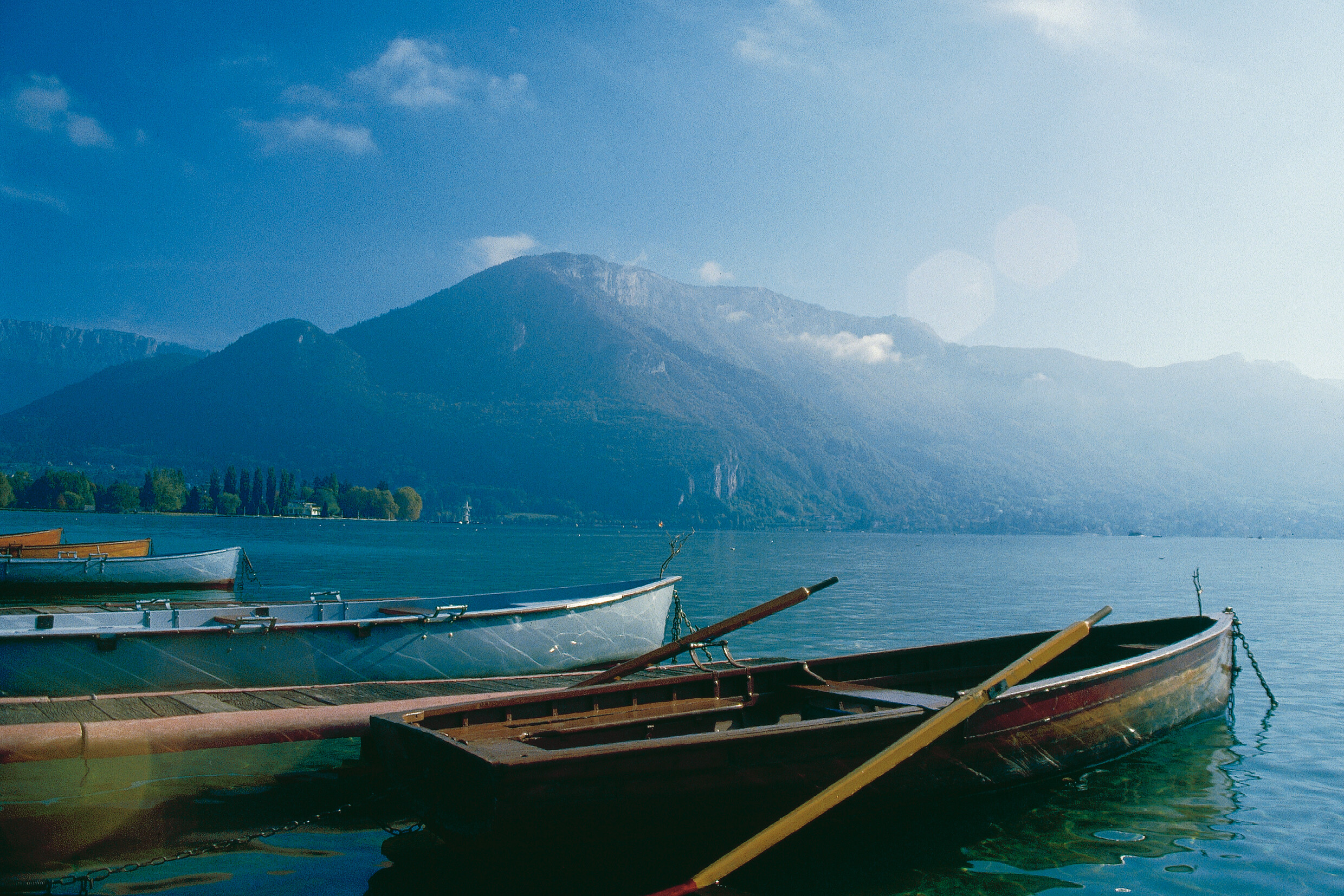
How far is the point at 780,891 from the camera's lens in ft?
23.7

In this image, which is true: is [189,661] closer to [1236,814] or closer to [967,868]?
[967,868]

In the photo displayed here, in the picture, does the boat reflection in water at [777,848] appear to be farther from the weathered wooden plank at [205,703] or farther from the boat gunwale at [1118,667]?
the boat gunwale at [1118,667]

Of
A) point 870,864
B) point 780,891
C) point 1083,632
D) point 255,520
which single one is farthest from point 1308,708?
point 255,520

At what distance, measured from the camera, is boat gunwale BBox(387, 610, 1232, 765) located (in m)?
6.59

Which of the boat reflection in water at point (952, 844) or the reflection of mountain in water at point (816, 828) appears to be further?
the reflection of mountain in water at point (816, 828)

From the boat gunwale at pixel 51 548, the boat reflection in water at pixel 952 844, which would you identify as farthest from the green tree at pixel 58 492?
the boat reflection in water at pixel 952 844

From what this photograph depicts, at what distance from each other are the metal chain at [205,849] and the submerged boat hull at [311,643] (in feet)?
11.7

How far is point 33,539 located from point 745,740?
138 ft

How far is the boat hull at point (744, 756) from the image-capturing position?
636 cm

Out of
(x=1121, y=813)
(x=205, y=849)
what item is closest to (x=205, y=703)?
(x=205, y=849)

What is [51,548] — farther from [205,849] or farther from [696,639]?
[696,639]

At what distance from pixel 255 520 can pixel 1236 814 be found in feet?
637

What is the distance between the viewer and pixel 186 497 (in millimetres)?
186250

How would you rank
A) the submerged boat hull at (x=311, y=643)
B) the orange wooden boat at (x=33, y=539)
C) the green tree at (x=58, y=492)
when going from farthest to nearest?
the green tree at (x=58, y=492), the orange wooden boat at (x=33, y=539), the submerged boat hull at (x=311, y=643)
